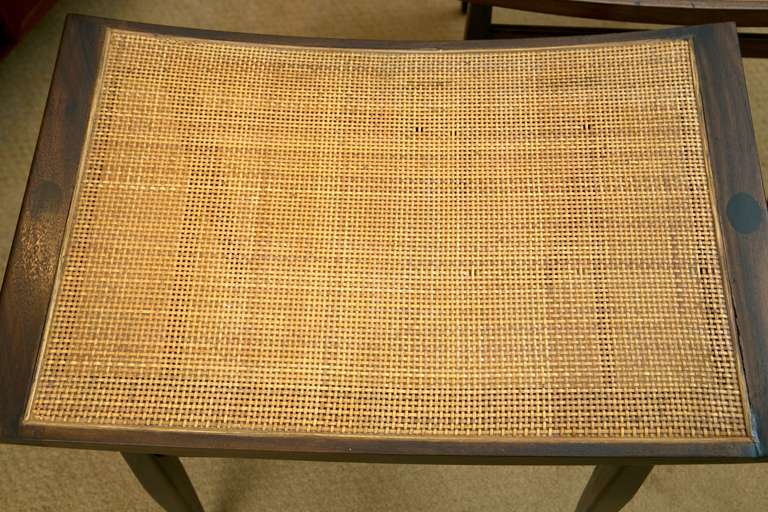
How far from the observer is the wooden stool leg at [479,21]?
889 mm

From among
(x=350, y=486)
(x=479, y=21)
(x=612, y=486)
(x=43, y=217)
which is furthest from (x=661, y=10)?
(x=350, y=486)

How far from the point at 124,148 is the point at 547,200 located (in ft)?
1.25

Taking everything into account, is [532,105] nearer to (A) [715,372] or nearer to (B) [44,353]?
(A) [715,372]

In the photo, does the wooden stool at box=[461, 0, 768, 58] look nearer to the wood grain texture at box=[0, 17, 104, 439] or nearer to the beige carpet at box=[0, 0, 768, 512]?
the wood grain texture at box=[0, 17, 104, 439]

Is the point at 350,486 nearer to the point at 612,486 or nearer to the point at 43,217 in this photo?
the point at 612,486

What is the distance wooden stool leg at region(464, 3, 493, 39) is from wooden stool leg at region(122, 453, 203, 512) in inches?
24.9

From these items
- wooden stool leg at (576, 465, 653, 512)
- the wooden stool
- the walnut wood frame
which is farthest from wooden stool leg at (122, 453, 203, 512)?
the wooden stool

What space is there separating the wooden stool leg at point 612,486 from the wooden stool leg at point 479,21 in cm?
56

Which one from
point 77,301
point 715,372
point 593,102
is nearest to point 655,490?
point 715,372

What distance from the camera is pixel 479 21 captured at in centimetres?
89

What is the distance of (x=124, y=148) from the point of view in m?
0.62

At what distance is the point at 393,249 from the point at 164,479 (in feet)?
1.10

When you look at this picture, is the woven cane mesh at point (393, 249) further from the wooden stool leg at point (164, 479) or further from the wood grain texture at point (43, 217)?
the wooden stool leg at point (164, 479)

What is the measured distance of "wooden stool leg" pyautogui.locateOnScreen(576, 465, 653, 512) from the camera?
2.10 ft
